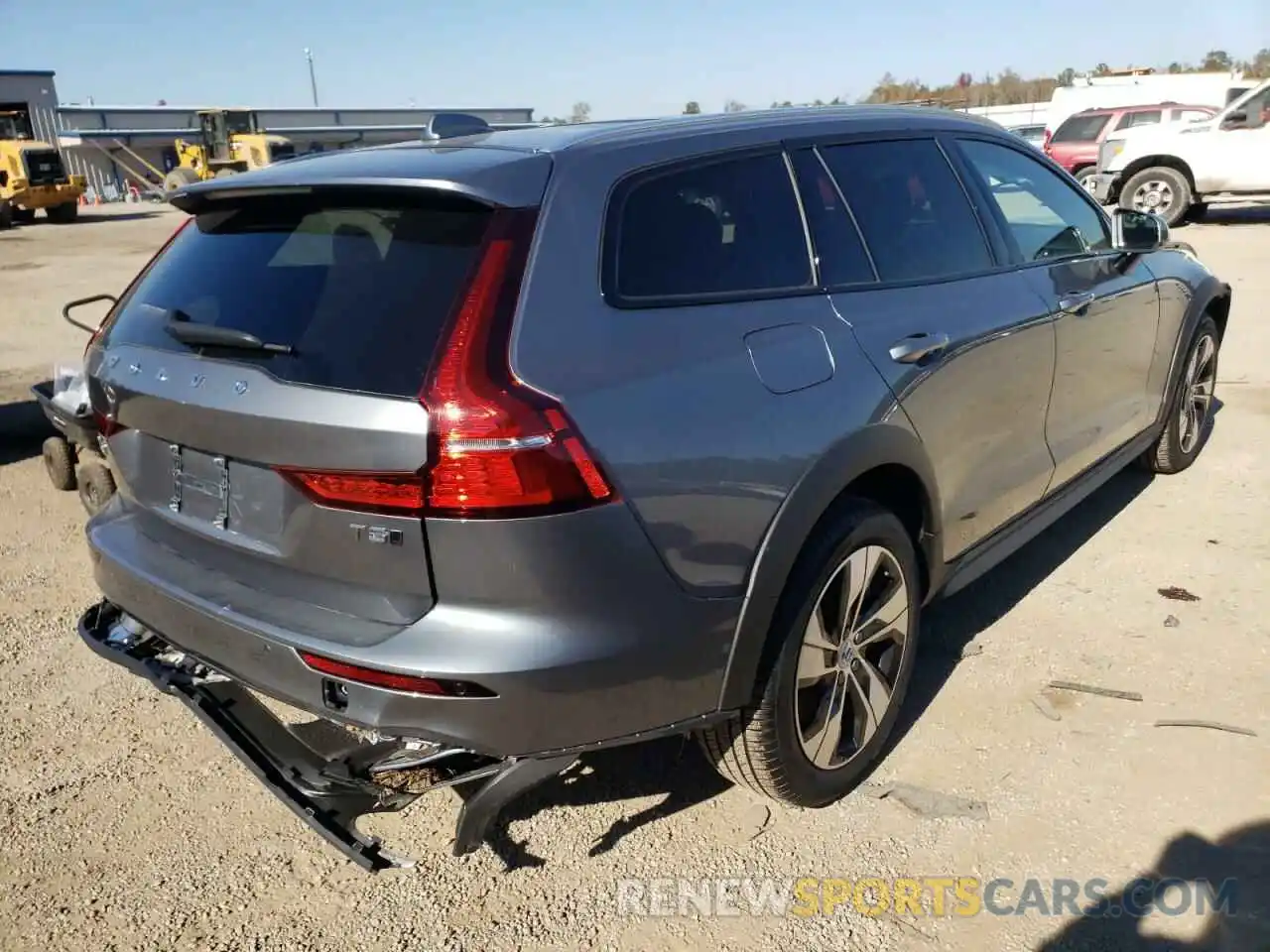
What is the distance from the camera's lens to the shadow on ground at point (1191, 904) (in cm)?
237

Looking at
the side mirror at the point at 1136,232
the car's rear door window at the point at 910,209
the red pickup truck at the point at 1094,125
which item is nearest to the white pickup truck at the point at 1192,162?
the red pickup truck at the point at 1094,125

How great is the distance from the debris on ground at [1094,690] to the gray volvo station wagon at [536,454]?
2.11 feet

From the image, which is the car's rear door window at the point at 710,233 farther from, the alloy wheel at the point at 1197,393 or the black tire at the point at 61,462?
the black tire at the point at 61,462

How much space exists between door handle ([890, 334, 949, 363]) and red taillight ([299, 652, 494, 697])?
4.82ft

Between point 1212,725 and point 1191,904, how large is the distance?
88cm

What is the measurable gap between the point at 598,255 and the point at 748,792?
1.62 m

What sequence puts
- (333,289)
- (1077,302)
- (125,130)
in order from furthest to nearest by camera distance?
(125,130) → (1077,302) → (333,289)

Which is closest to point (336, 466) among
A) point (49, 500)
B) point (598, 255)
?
point (598, 255)

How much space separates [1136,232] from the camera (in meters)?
4.38

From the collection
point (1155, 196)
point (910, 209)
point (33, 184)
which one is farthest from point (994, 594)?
point (33, 184)

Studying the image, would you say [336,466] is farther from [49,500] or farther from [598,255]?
[49,500]

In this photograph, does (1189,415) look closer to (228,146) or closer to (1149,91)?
(1149,91)

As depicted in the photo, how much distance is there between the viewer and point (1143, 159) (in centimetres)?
1664

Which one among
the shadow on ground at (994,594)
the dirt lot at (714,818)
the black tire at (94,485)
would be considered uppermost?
the black tire at (94,485)
